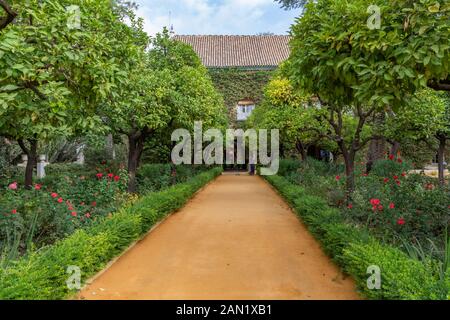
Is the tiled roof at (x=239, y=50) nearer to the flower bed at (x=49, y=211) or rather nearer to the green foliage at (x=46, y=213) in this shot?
the flower bed at (x=49, y=211)

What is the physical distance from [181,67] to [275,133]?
4.73 meters

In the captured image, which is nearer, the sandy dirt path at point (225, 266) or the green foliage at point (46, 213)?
the sandy dirt path at point (225, 266)

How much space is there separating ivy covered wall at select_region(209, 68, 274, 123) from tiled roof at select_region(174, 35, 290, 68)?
1.86ft

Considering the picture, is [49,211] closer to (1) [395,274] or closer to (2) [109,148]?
(1) [395,274]

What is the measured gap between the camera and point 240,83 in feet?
96.1

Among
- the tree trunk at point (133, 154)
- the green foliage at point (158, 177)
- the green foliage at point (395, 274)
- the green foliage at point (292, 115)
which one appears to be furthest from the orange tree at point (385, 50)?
the green foliage at point (158, 177)

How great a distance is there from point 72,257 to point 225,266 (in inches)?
84.9

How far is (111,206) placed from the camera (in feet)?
26.7

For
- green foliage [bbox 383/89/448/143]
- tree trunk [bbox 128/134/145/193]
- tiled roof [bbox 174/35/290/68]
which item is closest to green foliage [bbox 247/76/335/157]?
green foliage [bbox 383/89/448/143]

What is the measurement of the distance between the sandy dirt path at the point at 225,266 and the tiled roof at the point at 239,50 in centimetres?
2259

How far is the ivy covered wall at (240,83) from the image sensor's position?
29.2 meters

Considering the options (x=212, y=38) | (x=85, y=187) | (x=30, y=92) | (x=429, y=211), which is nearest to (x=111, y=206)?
(x=85, y=187)

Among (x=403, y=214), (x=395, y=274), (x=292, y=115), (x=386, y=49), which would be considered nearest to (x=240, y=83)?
(x=292, y=115)

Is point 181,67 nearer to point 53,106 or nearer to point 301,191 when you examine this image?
point 301,191
